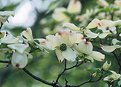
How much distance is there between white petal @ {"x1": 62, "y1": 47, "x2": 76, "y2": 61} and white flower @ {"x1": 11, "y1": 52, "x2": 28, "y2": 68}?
0.13m

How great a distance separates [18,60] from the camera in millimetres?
1138

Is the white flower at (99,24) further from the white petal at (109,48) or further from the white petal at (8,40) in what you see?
the white petal at (8,40)

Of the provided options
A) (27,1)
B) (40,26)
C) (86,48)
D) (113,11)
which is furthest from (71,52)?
(27,1)

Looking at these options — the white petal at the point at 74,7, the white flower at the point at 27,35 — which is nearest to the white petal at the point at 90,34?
the white flower at the point at 27,35

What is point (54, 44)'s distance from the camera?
1.26 meters

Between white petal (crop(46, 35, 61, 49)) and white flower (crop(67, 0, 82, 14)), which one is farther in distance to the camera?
white flower (crop(67, 0, 82, 14))

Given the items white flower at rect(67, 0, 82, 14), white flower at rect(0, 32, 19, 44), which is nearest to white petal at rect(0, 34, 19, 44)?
white flower at rect(0, 32, 19, 44)

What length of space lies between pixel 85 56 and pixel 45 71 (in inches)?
83.1

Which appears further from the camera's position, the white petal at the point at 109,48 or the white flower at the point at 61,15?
the white flower at the point at 61,15

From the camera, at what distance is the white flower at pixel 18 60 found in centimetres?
114

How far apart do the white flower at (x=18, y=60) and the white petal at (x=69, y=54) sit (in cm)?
13

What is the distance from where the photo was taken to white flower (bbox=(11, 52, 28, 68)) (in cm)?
114

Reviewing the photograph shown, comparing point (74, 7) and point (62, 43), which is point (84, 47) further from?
point (74, 7)

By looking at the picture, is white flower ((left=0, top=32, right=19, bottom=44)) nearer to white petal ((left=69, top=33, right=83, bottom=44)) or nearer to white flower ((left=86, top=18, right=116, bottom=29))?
white petal ((left=69, top=33, right=83, bottom=44))
